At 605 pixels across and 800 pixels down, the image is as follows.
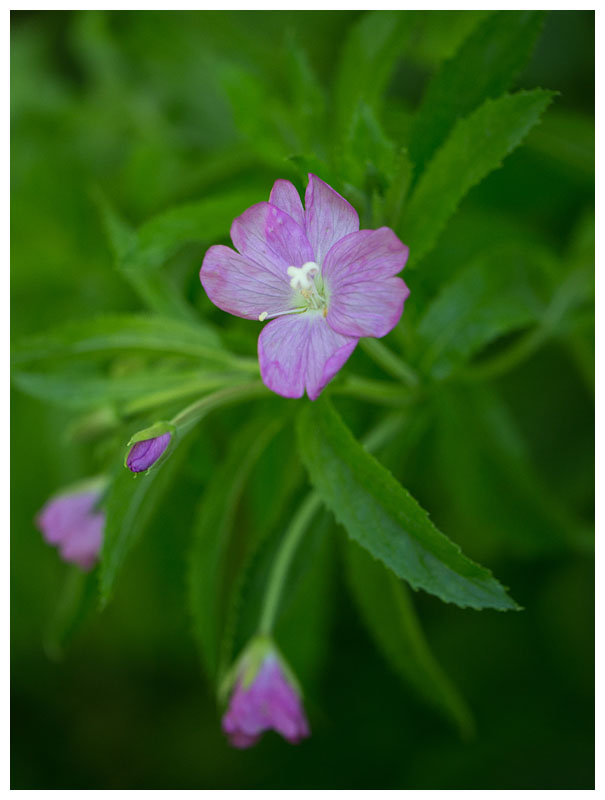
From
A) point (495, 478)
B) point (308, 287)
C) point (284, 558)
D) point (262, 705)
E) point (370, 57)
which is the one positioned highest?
point (370, 57)

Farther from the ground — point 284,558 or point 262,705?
point 284,558

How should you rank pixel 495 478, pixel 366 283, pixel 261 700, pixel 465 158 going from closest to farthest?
pixel 366 283 → pixel 465 158 → pixel 261 700 → pixel 495 478

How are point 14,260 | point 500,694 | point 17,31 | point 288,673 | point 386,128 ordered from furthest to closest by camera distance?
point 17,31 < point 500,694 < point 14,260 < point 386,128 < point 288,673

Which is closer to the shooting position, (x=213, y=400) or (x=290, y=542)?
(x=213, y=400)

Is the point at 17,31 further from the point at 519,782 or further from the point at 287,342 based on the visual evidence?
the point at 519,782

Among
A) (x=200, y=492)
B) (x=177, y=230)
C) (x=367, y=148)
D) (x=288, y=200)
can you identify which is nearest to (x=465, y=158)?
(x=367, y=148)

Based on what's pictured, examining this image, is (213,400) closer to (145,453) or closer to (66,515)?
(145,453)

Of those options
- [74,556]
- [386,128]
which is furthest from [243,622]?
[386,128]

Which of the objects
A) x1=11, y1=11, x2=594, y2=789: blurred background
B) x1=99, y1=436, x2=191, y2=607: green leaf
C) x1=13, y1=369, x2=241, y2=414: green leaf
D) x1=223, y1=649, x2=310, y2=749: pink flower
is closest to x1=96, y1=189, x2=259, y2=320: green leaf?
x1=13, y1=369, x2=241, y2=414: green leaf
